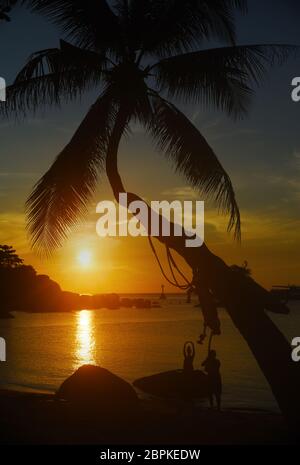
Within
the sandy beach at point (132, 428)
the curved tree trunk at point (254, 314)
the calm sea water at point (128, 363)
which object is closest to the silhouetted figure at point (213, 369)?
the sandy beach at point (132, 428)

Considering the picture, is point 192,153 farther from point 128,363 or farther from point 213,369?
point 128,363

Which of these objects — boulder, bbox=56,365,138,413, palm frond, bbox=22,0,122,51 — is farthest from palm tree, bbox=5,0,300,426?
boulder, bbox=56,365,138,413

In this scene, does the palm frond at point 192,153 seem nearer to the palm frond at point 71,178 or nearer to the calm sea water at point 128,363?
the palm frond at point 71,178

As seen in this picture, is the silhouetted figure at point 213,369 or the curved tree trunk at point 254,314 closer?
the curved tree trunk at point 254,314

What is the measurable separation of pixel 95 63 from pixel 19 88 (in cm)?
179

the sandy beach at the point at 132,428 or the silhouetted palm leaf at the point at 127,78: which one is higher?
the silhouetted palm leaf at the point at 127,78

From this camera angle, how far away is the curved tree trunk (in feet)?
31.6

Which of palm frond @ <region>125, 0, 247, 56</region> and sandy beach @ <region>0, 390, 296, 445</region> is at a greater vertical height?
palm frond @ <region>125, 0, 247, 56</region>

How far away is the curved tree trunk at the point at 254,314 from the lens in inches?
380

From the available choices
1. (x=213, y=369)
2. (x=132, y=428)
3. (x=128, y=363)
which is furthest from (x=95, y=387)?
(x=128, y=363)

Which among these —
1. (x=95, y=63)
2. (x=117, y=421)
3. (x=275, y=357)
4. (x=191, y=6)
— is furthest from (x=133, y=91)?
(x=117, y=421)

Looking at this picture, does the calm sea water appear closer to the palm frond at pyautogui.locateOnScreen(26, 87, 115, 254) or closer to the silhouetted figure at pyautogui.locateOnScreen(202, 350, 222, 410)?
the silhouetted figure at pyautogui.locateOnScreen(202, 350, 222, 410)

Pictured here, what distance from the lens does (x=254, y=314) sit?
9.95m
